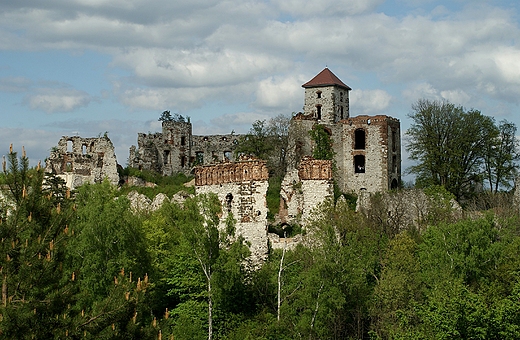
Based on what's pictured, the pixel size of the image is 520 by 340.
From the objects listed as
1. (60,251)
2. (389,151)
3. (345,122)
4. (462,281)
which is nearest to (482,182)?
(389,151)

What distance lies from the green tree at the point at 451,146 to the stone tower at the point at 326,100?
592cm

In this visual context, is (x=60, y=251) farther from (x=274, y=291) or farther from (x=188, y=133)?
(x=188, y=133)

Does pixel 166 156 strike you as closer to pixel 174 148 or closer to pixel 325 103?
pixel 174 148

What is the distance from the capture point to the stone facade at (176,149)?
5900 cm

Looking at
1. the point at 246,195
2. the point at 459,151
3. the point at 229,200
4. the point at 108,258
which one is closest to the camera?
the point at 108,258

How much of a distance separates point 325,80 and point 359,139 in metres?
5.42

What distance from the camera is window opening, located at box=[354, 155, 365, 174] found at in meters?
54.7

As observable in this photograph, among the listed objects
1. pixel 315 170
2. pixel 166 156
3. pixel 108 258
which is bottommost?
pixel 108 258

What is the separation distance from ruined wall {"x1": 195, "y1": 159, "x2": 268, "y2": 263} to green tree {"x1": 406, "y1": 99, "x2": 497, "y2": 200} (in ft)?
69.1

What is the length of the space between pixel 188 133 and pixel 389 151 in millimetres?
16324

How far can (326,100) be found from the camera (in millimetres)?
57094

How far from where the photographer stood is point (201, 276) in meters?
32.7

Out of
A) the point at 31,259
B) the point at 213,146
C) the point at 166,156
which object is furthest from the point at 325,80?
the point at 31,259

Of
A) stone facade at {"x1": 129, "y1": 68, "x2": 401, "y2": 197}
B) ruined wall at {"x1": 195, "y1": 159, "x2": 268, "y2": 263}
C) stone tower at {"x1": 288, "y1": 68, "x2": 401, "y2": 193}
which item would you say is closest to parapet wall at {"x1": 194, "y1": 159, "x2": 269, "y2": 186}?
ruined wall at {"x1": 195, "y1": 159, "x2": 268, "y2": 263}
